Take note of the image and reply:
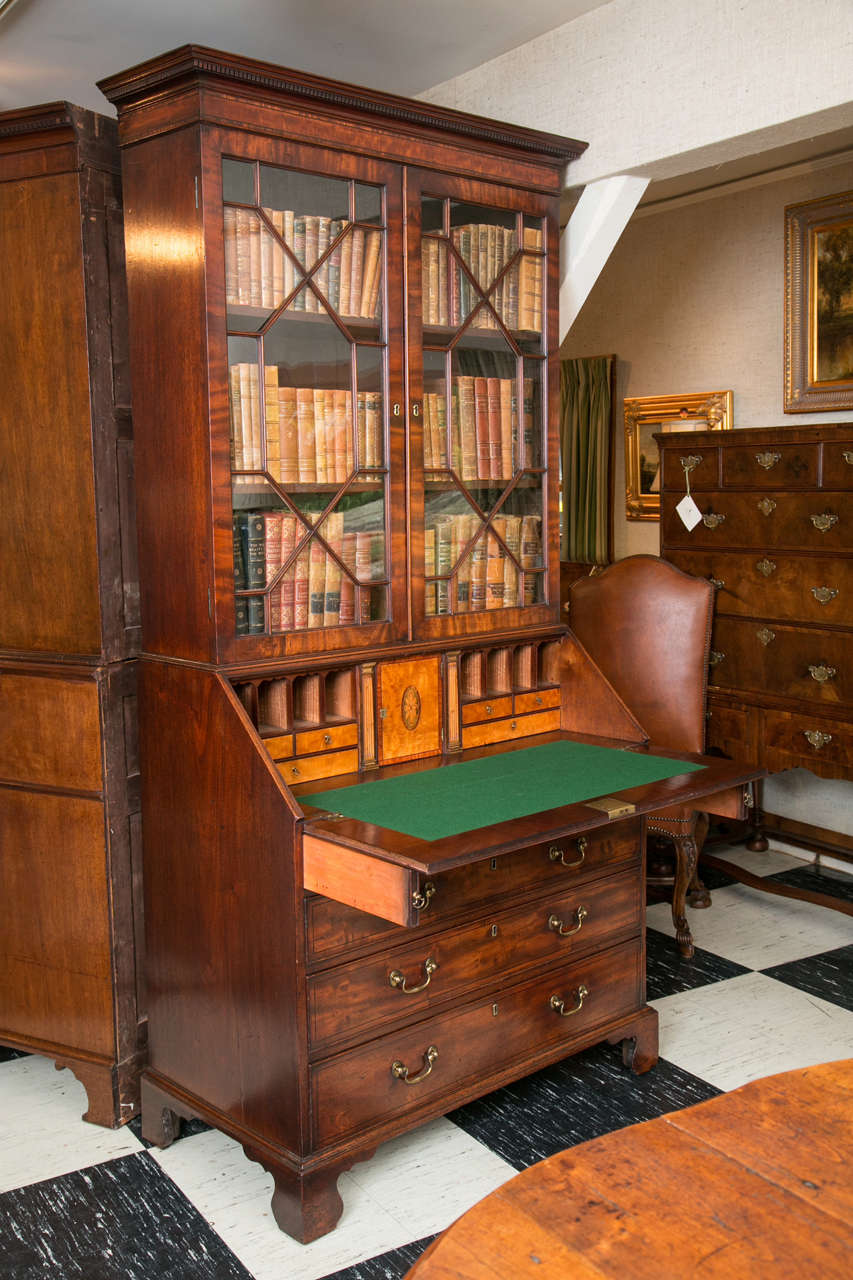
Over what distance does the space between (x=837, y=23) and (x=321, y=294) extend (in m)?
1.19

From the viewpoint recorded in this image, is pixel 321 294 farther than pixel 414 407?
No

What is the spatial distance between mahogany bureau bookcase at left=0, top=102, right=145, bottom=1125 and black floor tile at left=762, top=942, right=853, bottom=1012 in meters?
1.87

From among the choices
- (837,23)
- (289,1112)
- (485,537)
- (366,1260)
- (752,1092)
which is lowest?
(366,1260)

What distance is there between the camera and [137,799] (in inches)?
104

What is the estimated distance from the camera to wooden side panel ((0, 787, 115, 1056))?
2.63m

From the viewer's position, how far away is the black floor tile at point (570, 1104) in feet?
8.40

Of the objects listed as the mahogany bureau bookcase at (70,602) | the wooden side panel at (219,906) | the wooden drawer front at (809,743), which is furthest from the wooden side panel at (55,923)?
the wooden drawer front at (809,743)

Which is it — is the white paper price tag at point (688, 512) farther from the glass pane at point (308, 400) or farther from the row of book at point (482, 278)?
the glass pane at point (308, 400)

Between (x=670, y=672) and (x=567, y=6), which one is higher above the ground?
(x=567, y=6)

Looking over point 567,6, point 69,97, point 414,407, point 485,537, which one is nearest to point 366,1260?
point 485,537

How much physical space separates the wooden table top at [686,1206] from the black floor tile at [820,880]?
113 inches

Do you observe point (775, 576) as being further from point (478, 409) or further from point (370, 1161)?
point (370, 1161)

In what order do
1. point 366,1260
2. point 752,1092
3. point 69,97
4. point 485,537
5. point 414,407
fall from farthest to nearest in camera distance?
point 69,97 < point 485,537 < point 414,407 < point 366,1260 < point 752,1092

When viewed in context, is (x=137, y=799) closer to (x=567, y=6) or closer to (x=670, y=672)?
(x=670, y=672)
